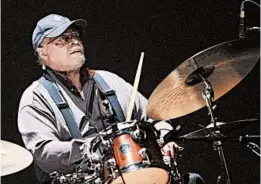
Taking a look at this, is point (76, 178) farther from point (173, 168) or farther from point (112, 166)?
point (173, 168)

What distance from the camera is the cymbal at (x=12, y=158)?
1.85 meters

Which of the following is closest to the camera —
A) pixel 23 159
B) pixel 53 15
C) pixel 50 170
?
pixel 23 159

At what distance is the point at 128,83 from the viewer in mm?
2238

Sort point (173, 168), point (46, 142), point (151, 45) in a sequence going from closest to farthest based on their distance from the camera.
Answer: point (173, 168)
point (46, 142)
point (151, 45)

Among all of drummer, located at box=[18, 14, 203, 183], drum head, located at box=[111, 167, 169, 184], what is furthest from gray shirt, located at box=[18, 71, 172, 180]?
drum head, located at box=[111, 167, 169, 184]

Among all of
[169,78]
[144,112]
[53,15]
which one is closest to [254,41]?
[169,78]

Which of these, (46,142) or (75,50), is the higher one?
(75,50)

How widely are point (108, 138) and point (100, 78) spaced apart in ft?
1.34

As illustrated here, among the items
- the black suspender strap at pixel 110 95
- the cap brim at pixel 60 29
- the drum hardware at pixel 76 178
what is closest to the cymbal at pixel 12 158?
the drum hardware at pixel 76 178

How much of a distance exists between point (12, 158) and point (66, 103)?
342 millimetres

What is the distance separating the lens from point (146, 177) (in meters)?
1.88

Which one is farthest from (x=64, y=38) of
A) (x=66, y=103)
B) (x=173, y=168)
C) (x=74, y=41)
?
(x=173, y=168)

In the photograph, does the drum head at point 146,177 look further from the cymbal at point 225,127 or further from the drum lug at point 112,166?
the cymbal at point 225,127

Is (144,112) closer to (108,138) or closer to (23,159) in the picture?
(108,138)
